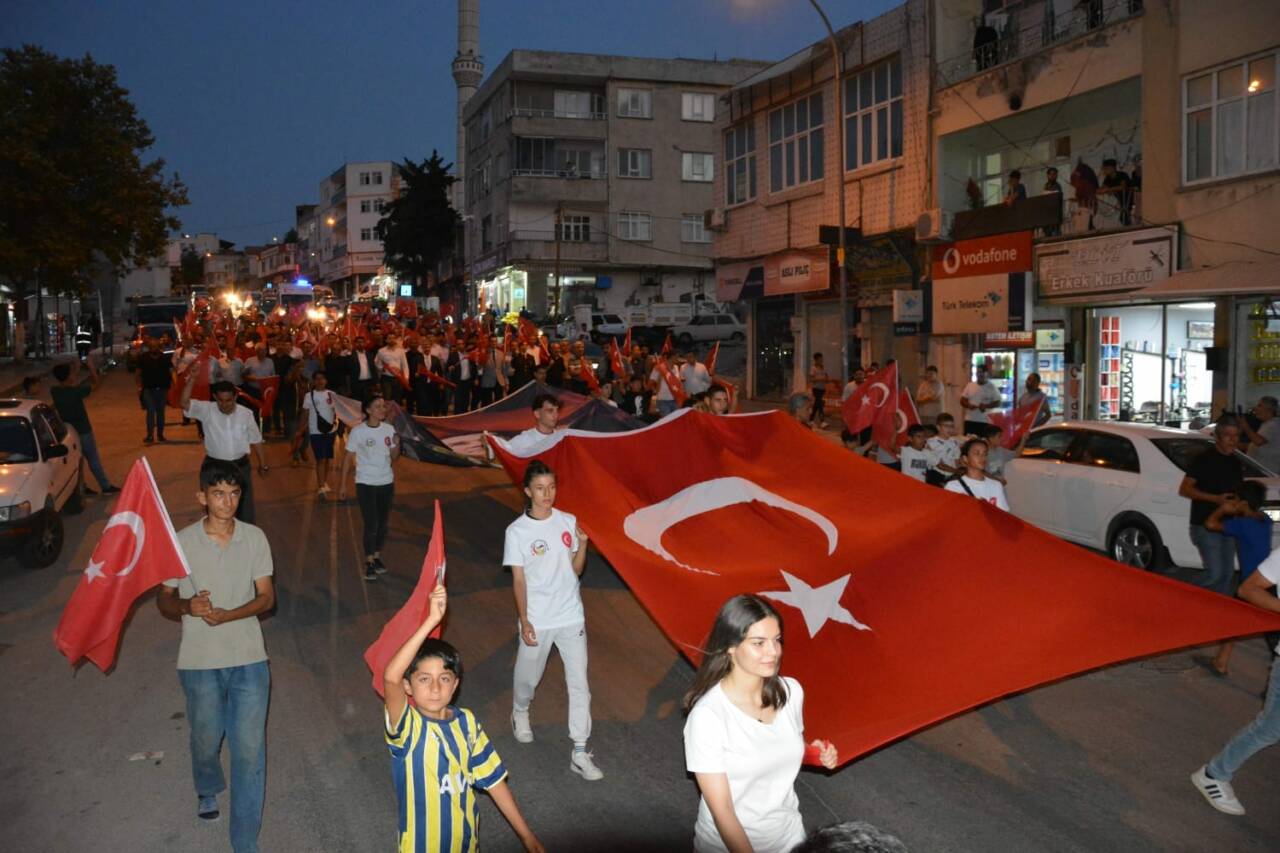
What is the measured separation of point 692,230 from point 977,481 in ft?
163

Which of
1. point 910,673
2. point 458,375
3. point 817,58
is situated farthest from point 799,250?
point 910,673

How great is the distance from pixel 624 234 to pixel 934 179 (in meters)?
32.4

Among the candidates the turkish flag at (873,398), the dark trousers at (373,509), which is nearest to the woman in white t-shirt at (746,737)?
the dark trousers at (373,509)

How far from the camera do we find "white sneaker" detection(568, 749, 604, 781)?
6.07 metres

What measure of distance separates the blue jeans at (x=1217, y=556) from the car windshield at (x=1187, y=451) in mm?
2072

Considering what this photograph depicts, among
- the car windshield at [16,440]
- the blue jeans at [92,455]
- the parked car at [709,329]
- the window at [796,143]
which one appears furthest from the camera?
the parked car at [709,329]

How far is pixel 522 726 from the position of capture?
6602mm

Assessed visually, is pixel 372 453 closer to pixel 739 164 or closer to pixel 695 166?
pixel 739 164

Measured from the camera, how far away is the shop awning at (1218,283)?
16.2 metres

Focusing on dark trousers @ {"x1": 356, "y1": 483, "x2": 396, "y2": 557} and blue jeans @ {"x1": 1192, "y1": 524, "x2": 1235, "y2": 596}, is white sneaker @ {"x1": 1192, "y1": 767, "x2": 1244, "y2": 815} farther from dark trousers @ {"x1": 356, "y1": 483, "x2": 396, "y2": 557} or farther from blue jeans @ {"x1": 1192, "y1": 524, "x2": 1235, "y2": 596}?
dark trousers @ {"x1": 356, "y1": 483, "x2": 396, "y2": 557}

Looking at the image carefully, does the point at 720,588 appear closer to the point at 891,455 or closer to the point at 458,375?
the point at 891,455

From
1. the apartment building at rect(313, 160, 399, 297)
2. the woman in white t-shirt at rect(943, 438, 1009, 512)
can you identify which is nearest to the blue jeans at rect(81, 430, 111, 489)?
the woman in white t-shirt at rect(943, 438, 1009, 512)

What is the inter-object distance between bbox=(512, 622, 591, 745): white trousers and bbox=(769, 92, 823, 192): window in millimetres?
25040

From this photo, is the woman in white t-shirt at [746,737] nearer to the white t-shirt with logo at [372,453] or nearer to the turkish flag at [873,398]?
the white t-shirt with logo at [372,453]
